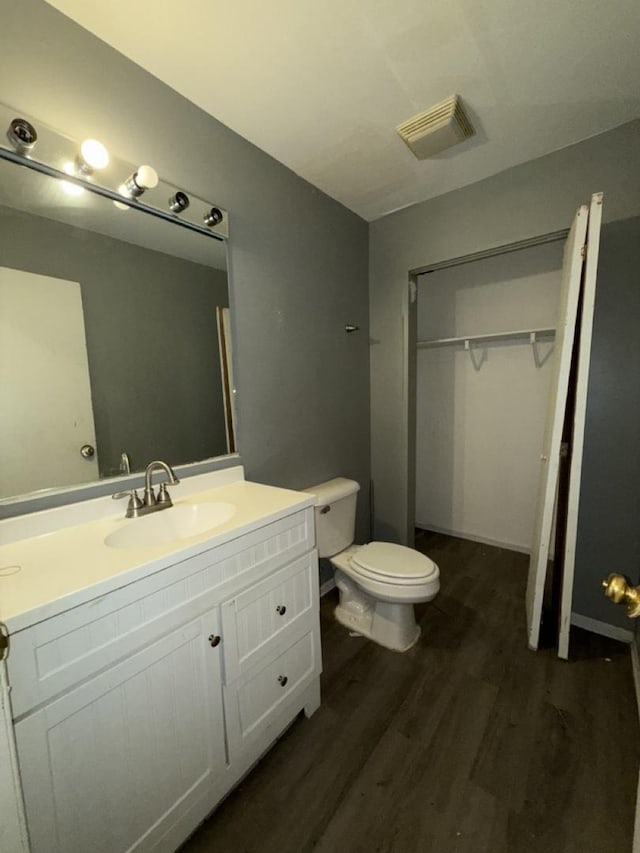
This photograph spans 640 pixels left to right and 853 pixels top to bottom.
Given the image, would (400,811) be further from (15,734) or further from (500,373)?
(500,373)

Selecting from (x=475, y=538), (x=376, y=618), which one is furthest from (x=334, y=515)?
(x=475, y=538)

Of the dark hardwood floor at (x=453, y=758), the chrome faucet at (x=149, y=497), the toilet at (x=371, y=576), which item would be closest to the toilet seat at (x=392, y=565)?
the toilet at (x=371, y=576)

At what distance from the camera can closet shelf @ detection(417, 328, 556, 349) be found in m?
2.37

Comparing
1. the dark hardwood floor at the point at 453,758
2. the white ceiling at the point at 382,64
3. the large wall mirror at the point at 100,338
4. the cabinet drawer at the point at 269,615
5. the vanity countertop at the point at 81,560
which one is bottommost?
the dark hardwood floor at the point at 453,758

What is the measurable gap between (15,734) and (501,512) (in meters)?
2.92

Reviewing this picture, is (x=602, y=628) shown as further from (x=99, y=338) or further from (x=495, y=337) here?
(x=99, y=338)

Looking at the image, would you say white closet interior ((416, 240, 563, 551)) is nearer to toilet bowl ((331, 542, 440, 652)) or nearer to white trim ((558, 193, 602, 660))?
white trim ((558, 193, 602, 660))

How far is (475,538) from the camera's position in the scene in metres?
2.88

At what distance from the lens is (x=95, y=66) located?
1.14 meters

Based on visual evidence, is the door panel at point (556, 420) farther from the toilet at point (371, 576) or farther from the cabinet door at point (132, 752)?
the cabinet door at point (132, 752)

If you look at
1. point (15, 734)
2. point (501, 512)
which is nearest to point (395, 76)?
point (15, 734)

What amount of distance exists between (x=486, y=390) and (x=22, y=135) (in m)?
2.85

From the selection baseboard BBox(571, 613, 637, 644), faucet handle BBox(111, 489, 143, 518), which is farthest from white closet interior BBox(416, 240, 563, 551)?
faucet handle BBox(111, 489, 143, 518)

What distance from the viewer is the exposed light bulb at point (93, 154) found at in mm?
1047
